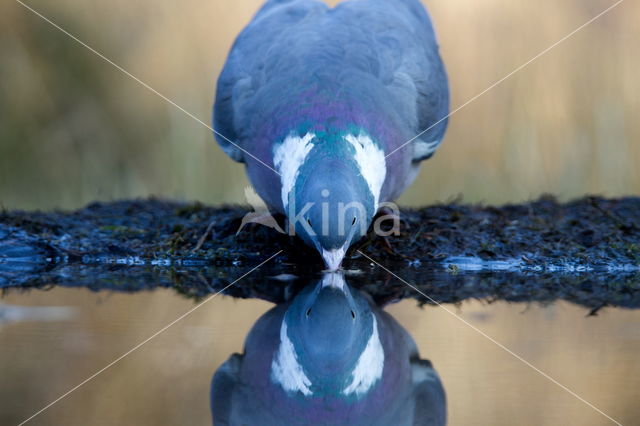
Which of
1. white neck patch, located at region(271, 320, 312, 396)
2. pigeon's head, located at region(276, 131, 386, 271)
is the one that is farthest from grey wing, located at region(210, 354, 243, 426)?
pigeon's head, located at region(276, 131, 386, 271)

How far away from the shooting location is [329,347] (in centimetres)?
262

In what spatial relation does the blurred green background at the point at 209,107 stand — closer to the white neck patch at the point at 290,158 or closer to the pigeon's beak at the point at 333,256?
the white neck patch at the point at 290,158

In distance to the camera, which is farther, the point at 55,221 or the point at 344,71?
the point at 55,221

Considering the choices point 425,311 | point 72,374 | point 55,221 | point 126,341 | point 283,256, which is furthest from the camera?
point 55,221

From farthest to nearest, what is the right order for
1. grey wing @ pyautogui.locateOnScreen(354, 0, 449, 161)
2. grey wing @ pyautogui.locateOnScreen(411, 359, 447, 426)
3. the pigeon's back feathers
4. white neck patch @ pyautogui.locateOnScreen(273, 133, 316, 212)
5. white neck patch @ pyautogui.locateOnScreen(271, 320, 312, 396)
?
grey wing @ pyautogui.locateOnScreen(354, 0, 449, 161) < the pigeon's back feathers < white neck patch @ pyautogui.locateOnScreen(273, 133, 316, 212) < white neck patch @ pyautogui.locateOnScreen(271, 320, 312, 396) < grey wing @ pyautogui.locateOnScreen(411, 359, 447, 426)

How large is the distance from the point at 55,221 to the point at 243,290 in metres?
1.73

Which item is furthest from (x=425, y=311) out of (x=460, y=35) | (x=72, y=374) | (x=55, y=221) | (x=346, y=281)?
(x=460, y=35)

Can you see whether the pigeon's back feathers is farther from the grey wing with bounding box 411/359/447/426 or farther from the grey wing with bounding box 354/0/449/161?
the grey wing with bounding box 411/359/447/426

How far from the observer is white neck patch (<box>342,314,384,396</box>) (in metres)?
2.28

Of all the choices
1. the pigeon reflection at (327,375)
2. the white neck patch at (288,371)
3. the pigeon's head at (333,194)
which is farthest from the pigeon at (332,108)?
the white neck patch at (288,371)

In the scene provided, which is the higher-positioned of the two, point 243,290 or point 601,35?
point 601,35

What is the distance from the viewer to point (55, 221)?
475 centimetres

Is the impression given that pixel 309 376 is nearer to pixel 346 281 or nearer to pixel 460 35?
pixel 346 281

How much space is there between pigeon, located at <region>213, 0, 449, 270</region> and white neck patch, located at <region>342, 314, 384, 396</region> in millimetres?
1039
